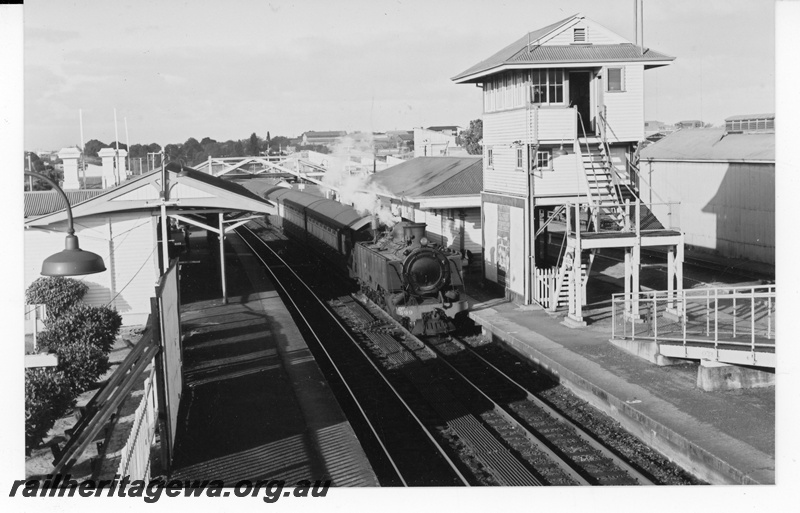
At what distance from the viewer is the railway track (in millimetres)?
11273

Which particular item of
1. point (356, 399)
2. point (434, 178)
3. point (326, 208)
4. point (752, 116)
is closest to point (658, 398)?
point (356, 399)

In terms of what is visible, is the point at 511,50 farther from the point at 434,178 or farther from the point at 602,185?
the point at 434,178

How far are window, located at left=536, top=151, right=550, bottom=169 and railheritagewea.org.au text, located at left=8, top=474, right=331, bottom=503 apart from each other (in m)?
12.7

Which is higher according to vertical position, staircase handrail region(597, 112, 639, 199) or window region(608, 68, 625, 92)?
window region(608, 68, 625, 92)

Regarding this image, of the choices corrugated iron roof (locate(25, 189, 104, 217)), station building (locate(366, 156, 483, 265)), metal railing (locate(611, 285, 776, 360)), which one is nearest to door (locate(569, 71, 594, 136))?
station building (locate(366, 156, 483, 265))

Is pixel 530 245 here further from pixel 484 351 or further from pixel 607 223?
pixel 484 351

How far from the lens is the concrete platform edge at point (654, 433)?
403 inches

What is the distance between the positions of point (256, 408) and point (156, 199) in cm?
885

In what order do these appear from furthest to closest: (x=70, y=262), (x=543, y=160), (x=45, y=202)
A: (x=45, y=202) → (x=543, y=160) → (x=70, y=262)

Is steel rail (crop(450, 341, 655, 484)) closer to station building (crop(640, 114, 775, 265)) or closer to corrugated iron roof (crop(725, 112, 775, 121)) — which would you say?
station building (crop(640, 114, 775, 265))

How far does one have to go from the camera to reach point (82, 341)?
1527 cm

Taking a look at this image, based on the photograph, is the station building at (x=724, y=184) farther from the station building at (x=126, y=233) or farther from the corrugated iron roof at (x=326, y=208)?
the station building at (x=126, y=233)

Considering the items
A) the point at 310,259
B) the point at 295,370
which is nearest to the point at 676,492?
the point at 295,370

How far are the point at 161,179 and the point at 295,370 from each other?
7.12 metres
